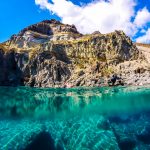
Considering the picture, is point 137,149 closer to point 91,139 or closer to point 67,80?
point 91,139

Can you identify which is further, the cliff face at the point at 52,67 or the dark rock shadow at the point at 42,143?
the cliff face at the point at 52,67

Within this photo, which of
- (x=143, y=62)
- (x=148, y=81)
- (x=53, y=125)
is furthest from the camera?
(x=143, y=62)

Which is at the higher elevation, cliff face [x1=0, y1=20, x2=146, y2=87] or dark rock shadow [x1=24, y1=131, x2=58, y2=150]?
cliff face [x1=0, y1=20, x2=146, y2=87]

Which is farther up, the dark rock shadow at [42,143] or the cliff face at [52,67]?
the cliff face at [52,67]

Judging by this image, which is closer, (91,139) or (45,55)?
(91,139)

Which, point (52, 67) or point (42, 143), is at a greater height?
point (52, 67)

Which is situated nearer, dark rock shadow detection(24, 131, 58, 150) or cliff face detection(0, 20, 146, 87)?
dark rock shadow detection(24, 131, 58, 150)

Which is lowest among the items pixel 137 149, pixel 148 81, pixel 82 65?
pixel 137 149

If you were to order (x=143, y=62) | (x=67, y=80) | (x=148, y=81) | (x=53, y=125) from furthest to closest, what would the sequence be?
(x=143, y=62), (x=67, y=80), (x=148, y=81), (x=53, y=125)

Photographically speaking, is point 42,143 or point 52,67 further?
point 52,67

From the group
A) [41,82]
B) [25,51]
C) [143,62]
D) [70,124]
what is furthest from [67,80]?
[70,124]

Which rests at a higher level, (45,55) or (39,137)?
(45,55)

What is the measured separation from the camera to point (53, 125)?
3878 cm

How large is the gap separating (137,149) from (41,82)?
462 ft
